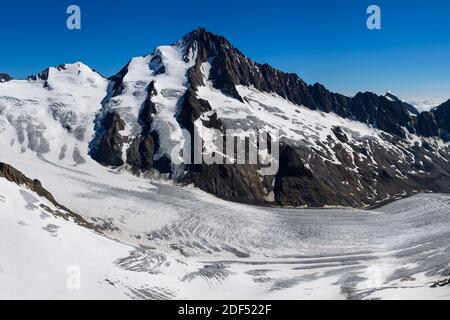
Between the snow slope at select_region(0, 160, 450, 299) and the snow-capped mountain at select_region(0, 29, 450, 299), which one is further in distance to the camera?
the snow-capped mountain at select_region(0, 29, 450, 299)

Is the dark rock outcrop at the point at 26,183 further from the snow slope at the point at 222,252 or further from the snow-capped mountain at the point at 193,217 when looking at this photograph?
the snow slope at the point at 222,252

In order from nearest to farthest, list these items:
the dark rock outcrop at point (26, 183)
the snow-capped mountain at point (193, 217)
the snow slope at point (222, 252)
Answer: the snow slope at point (222, 252) → the snow-capped mountain at point (193, 217) → the dark rock outcrop at point (26, 183)

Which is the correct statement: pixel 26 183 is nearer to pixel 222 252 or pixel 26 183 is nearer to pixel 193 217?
pixel 193 217

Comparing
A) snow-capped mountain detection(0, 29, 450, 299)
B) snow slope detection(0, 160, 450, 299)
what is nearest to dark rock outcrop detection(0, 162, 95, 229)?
snow-capped mountain detection(0, 29, 450, 299)

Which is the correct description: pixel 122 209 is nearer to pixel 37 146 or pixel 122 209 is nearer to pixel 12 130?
pixel 37 146

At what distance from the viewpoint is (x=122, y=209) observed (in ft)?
415

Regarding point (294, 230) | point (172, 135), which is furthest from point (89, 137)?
point (294, 230)

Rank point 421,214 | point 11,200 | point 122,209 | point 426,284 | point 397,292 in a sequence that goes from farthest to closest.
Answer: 1. point 421,214
2. point 122,209
3. point 11,200
4. point 426,284
5. point 397,292

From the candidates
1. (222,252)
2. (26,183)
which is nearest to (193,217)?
(222,252)

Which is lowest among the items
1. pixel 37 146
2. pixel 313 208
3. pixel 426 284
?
pixel 426 284

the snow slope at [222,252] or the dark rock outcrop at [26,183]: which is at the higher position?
the dark rock outcrop at [26,183]

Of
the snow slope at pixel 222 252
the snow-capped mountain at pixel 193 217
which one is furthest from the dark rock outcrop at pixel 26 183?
the snow slope at pixel 222 252

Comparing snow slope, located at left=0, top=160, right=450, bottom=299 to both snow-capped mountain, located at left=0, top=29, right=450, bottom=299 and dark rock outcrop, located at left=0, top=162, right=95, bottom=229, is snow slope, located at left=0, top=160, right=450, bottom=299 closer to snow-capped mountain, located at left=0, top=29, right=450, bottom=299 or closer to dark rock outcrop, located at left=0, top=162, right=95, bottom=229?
snow-capped mountain, located at left=0, top=29, right=450, bottom=299

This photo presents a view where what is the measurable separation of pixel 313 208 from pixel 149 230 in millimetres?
53216
